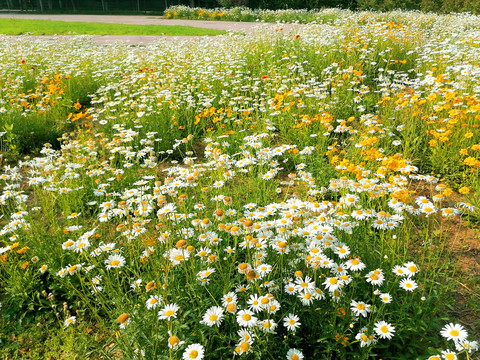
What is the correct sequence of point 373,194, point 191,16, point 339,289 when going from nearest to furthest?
point 339,289 < point 373,194 < point 191,16

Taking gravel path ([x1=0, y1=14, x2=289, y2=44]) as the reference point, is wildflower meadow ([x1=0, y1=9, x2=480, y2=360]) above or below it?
below

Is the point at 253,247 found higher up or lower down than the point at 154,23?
lower down

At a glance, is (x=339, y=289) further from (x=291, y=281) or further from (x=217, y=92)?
(x=217, y=92)

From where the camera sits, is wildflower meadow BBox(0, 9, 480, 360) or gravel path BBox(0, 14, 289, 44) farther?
gravel path BBox(0, 14, 289, 44)

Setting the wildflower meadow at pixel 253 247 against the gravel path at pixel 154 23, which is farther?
the gravel path at pixel 154 23

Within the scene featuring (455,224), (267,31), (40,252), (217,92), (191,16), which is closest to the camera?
(40,252)

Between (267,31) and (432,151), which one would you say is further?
(267,31)

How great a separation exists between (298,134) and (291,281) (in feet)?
9.09

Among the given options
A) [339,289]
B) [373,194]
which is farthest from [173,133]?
[339,289]

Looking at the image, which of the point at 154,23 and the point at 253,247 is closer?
the point at 253,247

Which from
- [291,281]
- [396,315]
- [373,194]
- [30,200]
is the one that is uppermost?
[373,194]

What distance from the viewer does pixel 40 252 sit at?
2.69 meters

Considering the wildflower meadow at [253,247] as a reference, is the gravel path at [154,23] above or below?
above

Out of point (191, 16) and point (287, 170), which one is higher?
point (191, 16)
